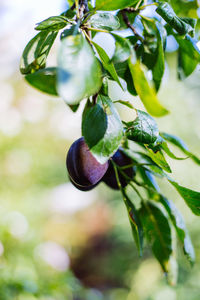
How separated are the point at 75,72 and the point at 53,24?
0.17 m

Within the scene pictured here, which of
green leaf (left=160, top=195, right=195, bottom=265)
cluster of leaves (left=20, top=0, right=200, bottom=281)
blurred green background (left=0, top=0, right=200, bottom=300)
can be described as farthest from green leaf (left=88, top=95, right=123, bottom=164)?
blurred green background (left=0, top=0, right=200, bottom=300)

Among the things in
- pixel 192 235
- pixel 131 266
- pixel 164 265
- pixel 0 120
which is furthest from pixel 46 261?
pixel 131 266

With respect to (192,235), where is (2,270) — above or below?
above

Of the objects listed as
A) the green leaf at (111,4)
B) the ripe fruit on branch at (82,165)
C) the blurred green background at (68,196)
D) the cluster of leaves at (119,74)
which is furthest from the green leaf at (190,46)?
the blurred green background at (68,196)

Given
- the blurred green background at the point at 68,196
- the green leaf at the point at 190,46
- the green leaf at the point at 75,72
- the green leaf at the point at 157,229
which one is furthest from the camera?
the blurred green background at the point at 68,196

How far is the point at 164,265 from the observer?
61cm

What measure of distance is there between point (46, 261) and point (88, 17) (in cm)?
141

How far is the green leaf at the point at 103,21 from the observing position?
15.1 inches

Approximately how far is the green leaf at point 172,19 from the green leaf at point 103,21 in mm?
59

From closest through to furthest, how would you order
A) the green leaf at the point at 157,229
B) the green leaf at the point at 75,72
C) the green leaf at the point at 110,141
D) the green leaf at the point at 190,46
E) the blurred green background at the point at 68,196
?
the green leaf at the point at 75,72, the green leaf at the point at 110,141, the green leaf at the point at 190,46, the green leaf at the point at 157,229, the blurred green background at the point at 68,196

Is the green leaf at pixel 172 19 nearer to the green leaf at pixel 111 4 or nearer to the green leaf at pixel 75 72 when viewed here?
the green leaf at pixel 111 4

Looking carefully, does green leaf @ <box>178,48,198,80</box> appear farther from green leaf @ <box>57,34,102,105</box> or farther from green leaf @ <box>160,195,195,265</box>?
green leaf @ <box>57,34,102,105</box>

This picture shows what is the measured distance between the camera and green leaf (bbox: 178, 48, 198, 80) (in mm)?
583

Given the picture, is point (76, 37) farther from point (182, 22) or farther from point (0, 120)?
point (0, 120)
